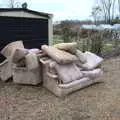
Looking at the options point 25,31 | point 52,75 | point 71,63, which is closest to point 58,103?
point 52,75

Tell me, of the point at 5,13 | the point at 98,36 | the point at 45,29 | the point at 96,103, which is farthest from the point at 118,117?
the point at 98,36

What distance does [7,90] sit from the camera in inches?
277

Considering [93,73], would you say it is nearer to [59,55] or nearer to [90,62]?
[90,62]

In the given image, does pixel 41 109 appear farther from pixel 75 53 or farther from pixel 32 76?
pixel 75 53

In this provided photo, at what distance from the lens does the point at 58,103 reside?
602 centimetres

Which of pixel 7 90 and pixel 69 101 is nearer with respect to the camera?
pixel 69 101

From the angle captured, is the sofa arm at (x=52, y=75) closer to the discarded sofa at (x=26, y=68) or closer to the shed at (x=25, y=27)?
the discarded sofa at (x=26, y=68)

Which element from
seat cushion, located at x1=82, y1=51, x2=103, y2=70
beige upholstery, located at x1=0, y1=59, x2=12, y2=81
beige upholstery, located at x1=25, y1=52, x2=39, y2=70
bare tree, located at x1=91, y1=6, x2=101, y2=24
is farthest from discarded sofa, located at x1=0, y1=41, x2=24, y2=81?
bare tree, located at x1=91, y1=6, x2=101, y2=24

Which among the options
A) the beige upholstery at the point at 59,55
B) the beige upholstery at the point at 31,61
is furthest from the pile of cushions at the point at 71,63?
the beige upholstery at the point at 31,61

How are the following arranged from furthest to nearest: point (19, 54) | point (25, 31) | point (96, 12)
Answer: point (96, 12) < point (25, 31) < point (19, 54)

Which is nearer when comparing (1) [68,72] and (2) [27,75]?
(1) [68,72]

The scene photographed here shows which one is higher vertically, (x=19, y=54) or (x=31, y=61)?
(x=19, y=54)

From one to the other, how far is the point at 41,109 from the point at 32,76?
1659 millimetres

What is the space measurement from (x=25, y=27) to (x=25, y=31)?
0.46ft
